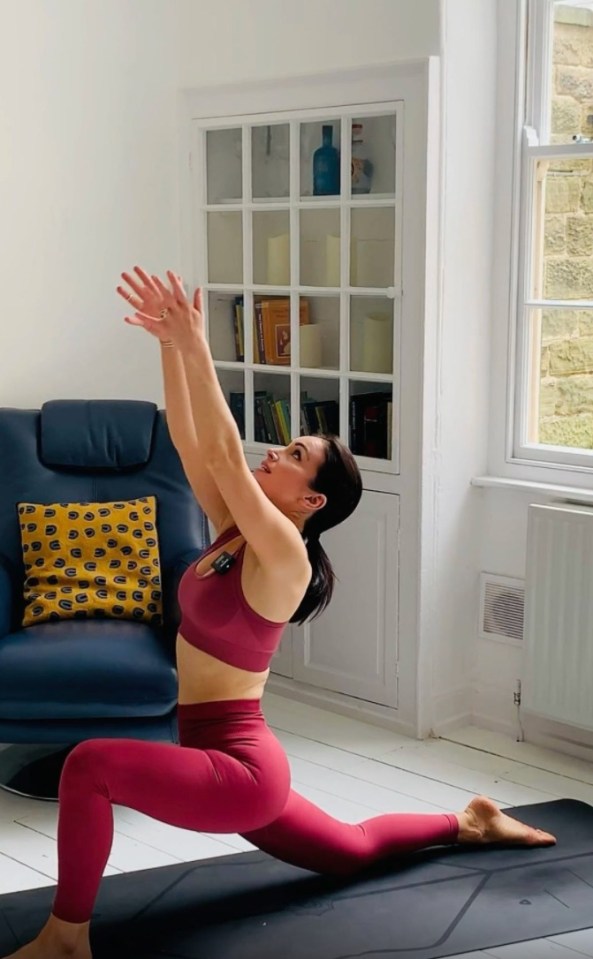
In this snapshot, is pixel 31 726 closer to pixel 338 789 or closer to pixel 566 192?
pixel 338 789

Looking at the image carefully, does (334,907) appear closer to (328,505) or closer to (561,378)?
(328,505)

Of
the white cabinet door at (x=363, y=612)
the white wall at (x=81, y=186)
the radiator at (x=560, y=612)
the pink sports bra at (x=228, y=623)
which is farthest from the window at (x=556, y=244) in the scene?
the pink sports bra at (x=228, y=623)

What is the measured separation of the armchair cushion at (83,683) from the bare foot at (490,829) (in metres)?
0.78

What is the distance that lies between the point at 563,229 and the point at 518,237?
137mm

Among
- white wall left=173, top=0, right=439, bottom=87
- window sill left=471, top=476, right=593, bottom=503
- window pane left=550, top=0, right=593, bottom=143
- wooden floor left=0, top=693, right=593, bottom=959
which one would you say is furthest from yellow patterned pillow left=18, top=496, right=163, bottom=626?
window pane left=550, top=0, right=593, bottom=143

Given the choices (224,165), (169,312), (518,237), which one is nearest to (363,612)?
(518,237)

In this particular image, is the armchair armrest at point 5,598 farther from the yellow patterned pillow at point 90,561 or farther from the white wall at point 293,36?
the white wall at point 293,36

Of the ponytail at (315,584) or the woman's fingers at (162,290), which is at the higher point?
the woman's fingers at (162,290)

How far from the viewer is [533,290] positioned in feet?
12.1

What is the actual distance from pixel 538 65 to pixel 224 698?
82.2 inches

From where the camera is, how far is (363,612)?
12.8ft

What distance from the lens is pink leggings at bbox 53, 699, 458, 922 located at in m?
2.41

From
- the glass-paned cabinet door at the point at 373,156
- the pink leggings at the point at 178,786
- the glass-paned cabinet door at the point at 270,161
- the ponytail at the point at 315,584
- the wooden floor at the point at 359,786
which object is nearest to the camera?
the pink leggings at the point at 178,786

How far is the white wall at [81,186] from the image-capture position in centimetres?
385
